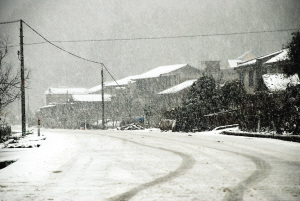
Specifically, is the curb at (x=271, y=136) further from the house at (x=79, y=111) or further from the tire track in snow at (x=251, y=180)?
the house at (x=79, y=111)

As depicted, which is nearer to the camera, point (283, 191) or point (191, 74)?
point (283, 191)

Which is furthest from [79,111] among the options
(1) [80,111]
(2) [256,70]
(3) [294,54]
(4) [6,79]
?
(3) [294,54]

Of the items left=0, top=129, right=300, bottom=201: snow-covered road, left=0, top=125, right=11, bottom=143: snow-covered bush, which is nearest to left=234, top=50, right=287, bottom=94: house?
left=0, top=125, right=11, bottom=143: snow-covered bush

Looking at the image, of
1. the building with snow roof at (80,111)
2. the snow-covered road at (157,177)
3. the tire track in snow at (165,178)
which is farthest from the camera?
the building with snow roof at (80,111)

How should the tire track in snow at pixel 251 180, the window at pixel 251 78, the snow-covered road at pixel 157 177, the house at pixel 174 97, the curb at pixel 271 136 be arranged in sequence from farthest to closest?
the house at pixel 174 97 < the window at pixel 251 78 < the curb at pixel 271 136 < the snow-covered road at pixel 157 177 < the tire track in snow at pixel 251 180

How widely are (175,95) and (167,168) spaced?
4839 cm

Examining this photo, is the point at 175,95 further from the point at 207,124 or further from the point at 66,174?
the point at 66,174

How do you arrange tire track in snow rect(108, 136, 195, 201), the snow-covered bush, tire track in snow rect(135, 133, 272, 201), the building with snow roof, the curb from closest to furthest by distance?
tire track in snow rect(135, 133, 272, 201) → tire track in snow rect(108, 136, 195, 201) → the curb → the snow-covered bush → the building with snow roof

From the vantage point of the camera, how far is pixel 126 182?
678 cm

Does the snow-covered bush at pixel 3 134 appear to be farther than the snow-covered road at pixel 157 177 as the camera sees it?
Yes

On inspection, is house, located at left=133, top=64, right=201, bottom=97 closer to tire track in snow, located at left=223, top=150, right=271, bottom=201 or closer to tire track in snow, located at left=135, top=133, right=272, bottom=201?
tire track in snow, located at left=135, top=133, right=272, bottom=201

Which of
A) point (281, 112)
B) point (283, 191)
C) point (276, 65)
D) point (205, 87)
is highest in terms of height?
point (276, 65)

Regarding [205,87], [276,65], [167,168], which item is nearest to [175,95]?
[276,65]

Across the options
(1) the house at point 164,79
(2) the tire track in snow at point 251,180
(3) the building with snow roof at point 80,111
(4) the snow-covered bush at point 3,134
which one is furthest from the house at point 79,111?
(2) the tire track in snow at point 251,180
